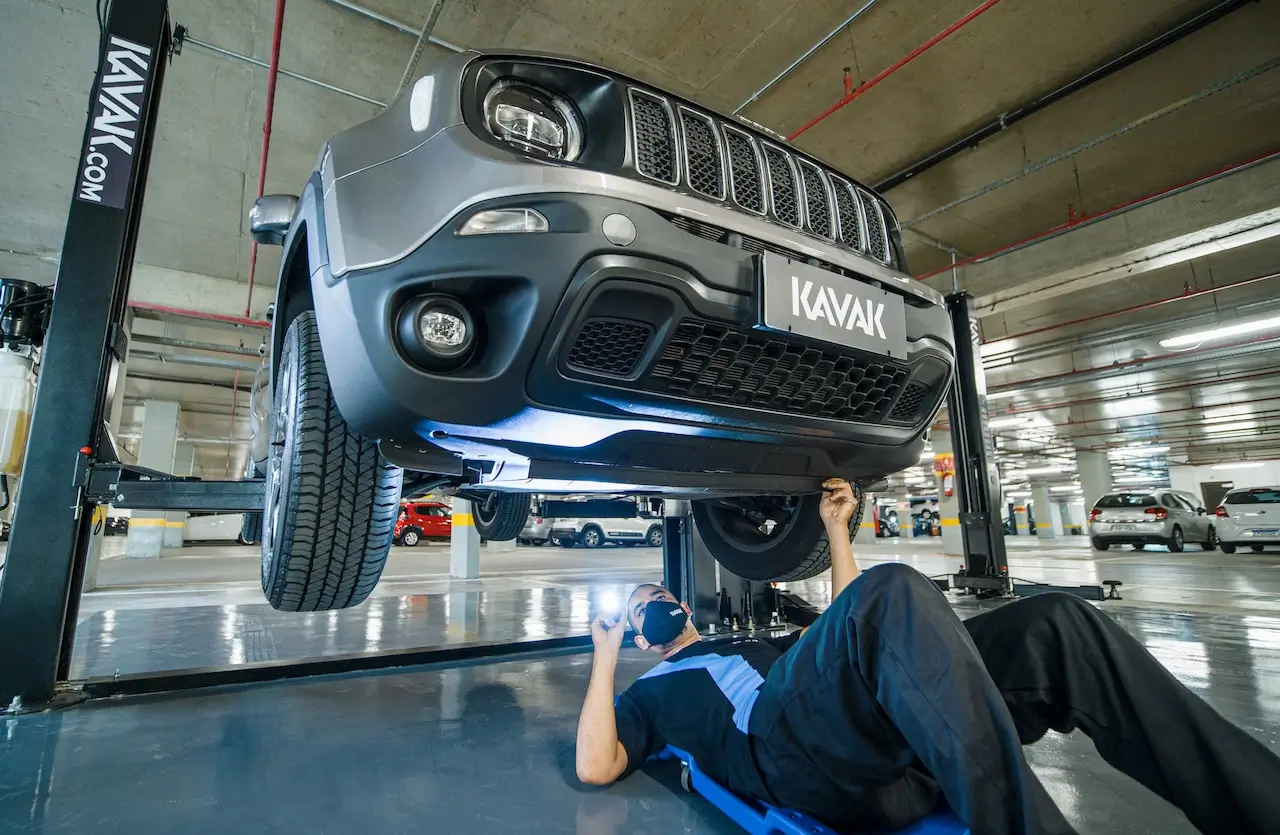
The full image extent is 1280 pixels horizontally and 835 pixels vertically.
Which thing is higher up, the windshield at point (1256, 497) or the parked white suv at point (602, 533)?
the windshield at point (1256, 497)

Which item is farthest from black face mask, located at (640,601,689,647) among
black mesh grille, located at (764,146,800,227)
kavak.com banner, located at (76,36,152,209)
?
kavak.com banner, located at (76,36,152,209)

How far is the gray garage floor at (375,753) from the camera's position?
3.77 ft

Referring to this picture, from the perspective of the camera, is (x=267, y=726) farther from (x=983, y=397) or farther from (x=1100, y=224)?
(x=1100, y=224)

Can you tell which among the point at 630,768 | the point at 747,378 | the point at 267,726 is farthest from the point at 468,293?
the point at 267,726

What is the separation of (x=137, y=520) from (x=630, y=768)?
47.2ft

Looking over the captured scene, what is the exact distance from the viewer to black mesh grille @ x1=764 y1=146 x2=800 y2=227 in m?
1.37

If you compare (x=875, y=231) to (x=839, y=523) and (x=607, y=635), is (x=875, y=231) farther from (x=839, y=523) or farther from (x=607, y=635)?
(x=607, y=635)

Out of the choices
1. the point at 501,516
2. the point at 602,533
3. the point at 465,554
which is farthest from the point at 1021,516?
the point at 501,516

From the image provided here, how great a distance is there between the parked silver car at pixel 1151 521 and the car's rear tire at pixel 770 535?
41.0 ft

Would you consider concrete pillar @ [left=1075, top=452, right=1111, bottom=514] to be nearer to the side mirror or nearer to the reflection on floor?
the reflection on floor

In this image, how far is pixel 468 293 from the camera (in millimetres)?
1112

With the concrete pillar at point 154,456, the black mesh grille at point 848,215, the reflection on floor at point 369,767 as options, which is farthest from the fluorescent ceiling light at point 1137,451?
the concrete pillar at point 154,456

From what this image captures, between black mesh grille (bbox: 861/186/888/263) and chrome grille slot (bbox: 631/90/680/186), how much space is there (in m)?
0.57

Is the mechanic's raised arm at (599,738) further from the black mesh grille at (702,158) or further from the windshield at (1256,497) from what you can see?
the windshield at (1256,497)
